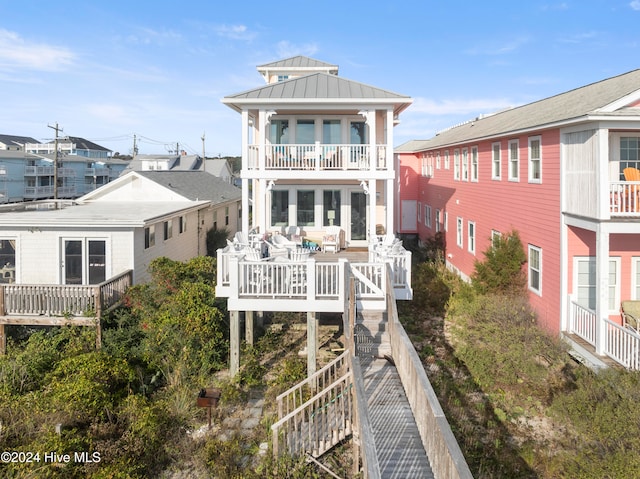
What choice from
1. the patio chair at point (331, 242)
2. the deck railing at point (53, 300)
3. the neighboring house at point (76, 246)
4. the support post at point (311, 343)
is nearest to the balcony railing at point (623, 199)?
the support post at point (311, 343)

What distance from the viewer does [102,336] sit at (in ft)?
47.8

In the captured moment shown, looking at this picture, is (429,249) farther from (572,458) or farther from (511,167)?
(572,458)

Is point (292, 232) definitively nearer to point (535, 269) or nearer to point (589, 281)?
point (535, 269)

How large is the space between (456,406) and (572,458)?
10.7 ft

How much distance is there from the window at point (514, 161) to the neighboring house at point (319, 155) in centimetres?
423

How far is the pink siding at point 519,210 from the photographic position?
14.8 meters

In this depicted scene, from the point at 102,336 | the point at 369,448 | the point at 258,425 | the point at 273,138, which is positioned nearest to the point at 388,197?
the point at 273,138

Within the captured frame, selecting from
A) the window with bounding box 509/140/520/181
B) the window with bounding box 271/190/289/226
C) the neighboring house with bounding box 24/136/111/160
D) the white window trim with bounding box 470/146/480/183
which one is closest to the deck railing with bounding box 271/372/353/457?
the window with bounding box 271/190/289/226

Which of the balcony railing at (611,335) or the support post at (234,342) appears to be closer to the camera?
the balcony railing at (611,335)

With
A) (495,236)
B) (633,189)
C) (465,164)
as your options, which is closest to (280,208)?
(495,236)

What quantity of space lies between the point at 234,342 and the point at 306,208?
25.7 ft

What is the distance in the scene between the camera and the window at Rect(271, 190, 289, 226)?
1983 cm

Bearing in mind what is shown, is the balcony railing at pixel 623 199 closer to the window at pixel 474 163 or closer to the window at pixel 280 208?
the window at pixel 474 163

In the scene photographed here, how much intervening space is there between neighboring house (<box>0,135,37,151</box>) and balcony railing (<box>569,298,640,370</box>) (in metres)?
88.8
